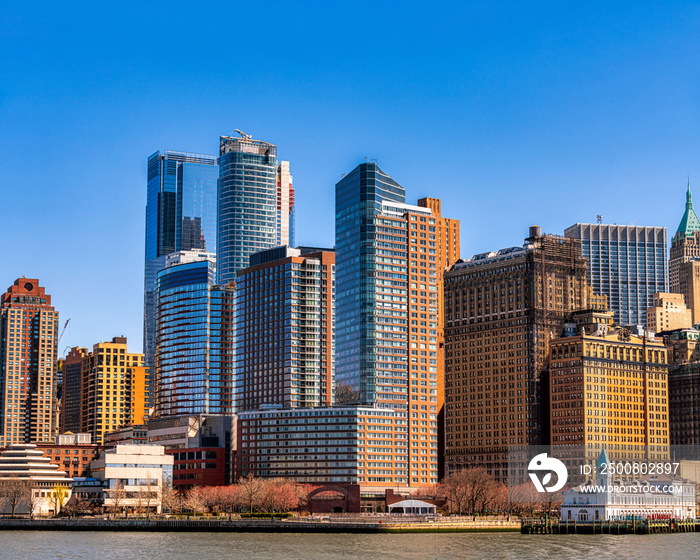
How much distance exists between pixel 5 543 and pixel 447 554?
7886 cm

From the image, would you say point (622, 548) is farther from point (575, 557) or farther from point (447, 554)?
point (447, 554)

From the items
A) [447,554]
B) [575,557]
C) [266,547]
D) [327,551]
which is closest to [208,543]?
[266,547]

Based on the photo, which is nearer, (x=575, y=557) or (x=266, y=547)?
(x=575, y=557)

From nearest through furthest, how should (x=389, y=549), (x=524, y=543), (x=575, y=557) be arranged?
(x=575, y=557), (x=389, y=549), (x=524, y=543)

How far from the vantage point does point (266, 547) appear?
18175cm

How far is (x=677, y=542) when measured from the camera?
649 ft

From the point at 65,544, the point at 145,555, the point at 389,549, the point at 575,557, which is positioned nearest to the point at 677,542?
the point at 575,557

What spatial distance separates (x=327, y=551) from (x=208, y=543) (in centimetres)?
2997

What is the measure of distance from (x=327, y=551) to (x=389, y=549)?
10.2m

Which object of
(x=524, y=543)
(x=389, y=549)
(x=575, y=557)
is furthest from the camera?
(x=524, y=543)

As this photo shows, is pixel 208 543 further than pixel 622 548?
Yes

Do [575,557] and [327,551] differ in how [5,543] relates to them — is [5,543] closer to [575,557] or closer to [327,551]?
[327,551]

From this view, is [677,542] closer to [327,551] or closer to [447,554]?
[447,554]

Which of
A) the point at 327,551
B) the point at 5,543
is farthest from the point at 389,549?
the point at 5,543
